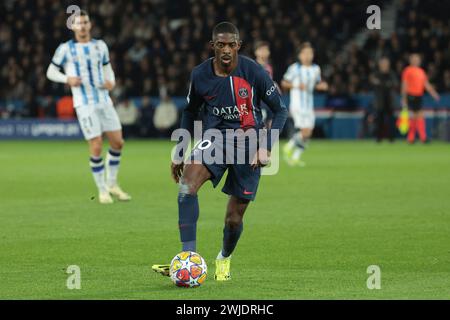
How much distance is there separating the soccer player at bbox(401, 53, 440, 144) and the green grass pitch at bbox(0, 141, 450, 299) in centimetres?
796

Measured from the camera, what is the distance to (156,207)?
13562 mm

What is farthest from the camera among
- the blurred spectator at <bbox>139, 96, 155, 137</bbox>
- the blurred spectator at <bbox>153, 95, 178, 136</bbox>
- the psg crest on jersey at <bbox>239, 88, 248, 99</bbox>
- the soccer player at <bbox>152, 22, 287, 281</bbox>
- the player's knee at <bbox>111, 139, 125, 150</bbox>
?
the blurred spectator at <bbox>139, 96, 155, 137</bbox>

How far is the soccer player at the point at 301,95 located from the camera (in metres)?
21.0

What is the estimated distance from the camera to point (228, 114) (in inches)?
325

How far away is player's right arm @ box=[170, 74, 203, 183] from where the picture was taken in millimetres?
8250

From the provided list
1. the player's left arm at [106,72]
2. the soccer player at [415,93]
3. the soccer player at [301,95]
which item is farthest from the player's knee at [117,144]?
the soccer player at [415,93]

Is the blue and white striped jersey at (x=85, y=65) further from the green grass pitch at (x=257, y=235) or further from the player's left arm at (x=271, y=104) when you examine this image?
the player's left arm at (x=271, y=104)

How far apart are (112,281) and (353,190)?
8117 mm

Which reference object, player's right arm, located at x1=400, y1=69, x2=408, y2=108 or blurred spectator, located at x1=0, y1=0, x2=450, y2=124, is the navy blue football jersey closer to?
player's right arm, located at x1=400, y1=69, x2=408, y2=108

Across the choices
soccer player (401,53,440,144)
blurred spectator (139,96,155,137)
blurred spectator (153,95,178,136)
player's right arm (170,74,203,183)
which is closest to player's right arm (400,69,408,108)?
soccer player (401,53,440,144)

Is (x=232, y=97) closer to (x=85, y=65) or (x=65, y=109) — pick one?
(x=85, y=65)

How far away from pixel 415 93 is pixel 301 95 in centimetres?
741
